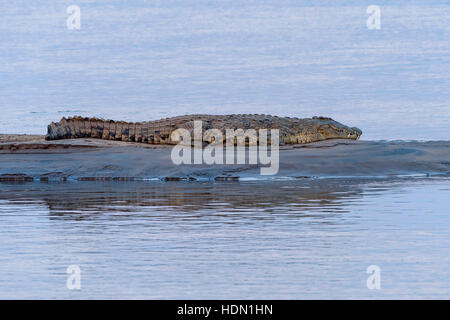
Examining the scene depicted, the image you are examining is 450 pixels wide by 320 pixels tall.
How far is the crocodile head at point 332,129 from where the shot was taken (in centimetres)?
1978

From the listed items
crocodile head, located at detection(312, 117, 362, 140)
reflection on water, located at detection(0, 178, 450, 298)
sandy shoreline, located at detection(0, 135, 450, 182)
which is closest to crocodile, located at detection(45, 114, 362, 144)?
crocodile head, located at detection(312, 117, 362, 140)

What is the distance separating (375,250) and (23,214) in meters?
3.68

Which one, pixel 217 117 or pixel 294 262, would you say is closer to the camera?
pixel 294 262

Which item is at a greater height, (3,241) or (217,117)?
(217,117)

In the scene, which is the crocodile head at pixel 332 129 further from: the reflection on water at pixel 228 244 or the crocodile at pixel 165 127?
the reflection on water at pixel 228 244

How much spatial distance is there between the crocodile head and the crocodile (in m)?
0.34

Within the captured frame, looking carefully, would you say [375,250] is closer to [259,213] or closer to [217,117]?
[259,213]

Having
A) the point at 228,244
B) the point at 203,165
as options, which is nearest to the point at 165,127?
the point at 203,165

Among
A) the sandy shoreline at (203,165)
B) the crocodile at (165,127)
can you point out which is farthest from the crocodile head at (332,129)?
the sandy shoreline at (203,165)

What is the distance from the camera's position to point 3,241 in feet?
19.4

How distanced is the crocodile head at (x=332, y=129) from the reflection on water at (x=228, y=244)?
1018 centimetres

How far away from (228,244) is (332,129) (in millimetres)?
14699
